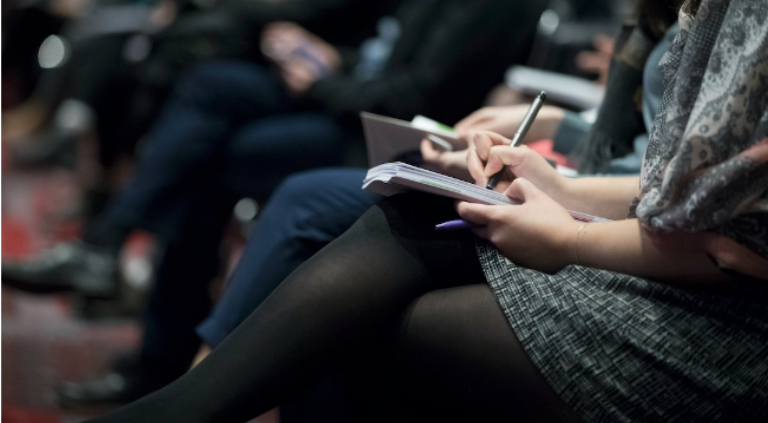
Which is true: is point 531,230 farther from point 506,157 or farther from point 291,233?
point 291,233

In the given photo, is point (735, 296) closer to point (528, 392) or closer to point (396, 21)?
point (528, 392)

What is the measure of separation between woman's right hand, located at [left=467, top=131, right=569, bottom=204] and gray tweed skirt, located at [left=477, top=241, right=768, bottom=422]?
192mm

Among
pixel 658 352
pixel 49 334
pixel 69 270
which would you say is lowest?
Result: pixel 49 334

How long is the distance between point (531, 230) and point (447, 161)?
352 millimetres

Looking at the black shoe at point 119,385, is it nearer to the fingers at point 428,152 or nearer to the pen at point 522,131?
the fingers at point 428,152

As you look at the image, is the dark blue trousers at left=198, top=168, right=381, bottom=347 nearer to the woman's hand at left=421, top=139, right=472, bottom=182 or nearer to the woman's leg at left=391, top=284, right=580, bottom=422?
the woman's hand at left=421, top=139, right=472, bottom=182

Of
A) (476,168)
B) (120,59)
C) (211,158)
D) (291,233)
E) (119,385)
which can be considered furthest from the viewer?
(120,59)

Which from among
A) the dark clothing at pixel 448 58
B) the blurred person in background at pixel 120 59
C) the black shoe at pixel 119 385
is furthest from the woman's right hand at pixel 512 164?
the blurred person in background at pixel 120 59

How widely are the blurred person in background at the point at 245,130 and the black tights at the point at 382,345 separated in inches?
40.4

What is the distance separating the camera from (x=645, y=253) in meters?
0.80

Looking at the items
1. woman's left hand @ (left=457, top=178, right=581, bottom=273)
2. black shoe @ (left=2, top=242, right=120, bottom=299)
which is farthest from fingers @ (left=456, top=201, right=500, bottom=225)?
black shoe @ (left=2, top=242, right=120, bottom=299)

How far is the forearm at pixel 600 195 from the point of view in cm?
99

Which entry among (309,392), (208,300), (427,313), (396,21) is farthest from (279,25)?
(427,313)

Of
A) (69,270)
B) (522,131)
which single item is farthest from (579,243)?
(69,270)
